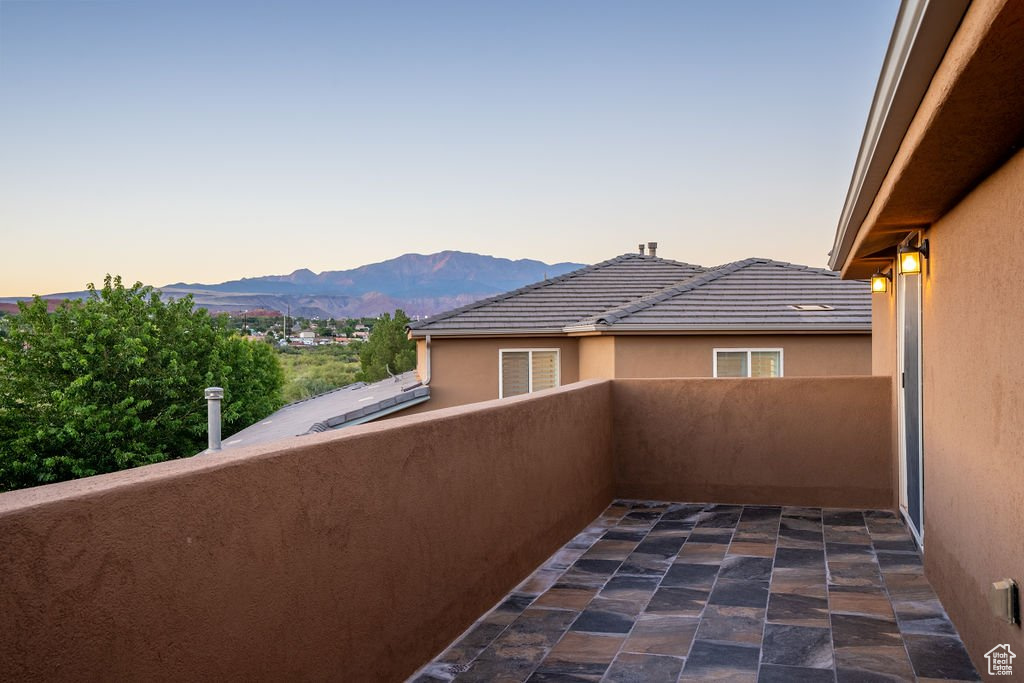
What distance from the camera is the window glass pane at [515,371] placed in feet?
53.0

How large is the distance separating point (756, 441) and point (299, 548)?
6.07 m

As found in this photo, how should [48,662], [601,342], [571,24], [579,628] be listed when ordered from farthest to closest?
[571,24] < [601,342] < [579,628] < [48,662]

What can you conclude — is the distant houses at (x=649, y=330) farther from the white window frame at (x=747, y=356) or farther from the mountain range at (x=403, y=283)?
the mountain range at (x=403, y=283)

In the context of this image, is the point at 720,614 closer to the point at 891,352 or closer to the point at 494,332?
the point at 891,352

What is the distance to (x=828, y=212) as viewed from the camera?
66.2 feet

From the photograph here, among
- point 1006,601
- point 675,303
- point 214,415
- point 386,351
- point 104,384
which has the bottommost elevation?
point 104,384

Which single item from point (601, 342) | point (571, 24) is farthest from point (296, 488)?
point (571, 24)

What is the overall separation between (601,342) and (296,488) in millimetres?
12090

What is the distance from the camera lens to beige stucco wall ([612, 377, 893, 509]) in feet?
26.1

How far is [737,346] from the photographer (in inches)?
555

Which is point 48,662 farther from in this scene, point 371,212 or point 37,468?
point 371,212

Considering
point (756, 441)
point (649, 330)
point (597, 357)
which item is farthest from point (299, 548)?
point (597, 357)

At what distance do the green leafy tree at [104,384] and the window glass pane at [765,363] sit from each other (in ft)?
63.7

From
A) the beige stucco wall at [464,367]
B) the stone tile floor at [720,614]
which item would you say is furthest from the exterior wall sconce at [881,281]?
the beige stucco wall at [464,367]
